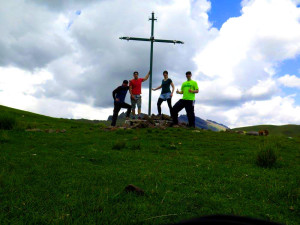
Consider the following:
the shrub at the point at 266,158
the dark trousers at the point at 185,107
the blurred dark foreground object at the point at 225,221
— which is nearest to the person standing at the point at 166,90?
the dark trousers at the point at 185,107

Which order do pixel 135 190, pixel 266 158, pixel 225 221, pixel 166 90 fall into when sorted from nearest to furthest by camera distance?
pixel 225 221 → pixel 135 190 → pixel 266 158 → pixel 166 90

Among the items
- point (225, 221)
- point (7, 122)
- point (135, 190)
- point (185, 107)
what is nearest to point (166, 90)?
point (185, 107)

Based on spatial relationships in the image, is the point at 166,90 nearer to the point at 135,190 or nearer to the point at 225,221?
the point at 135,190

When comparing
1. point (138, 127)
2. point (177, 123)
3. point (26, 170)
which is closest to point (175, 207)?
point (26, 170)

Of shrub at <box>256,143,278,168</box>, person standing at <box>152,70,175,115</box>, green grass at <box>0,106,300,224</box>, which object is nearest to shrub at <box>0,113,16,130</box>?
green grass at <box>0,106,300,224</box>

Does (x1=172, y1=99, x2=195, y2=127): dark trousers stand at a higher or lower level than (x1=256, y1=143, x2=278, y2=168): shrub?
higher

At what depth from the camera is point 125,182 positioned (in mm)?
5289

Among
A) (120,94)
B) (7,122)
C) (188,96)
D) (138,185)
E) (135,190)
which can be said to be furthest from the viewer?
(120,94)

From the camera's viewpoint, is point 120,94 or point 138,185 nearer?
point 138,185

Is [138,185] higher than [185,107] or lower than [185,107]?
lower

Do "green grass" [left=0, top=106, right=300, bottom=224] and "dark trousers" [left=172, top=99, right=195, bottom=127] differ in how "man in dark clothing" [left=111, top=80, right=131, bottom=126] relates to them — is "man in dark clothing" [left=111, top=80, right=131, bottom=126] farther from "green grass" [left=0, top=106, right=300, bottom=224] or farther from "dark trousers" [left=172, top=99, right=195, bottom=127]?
"green grass" [left=0, top=106, right=300, bottom=224]

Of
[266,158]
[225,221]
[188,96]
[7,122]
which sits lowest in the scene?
[266,158]

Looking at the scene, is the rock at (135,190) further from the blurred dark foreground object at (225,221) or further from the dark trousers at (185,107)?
the dark trousers at (185,107)

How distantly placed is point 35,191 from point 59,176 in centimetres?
107
